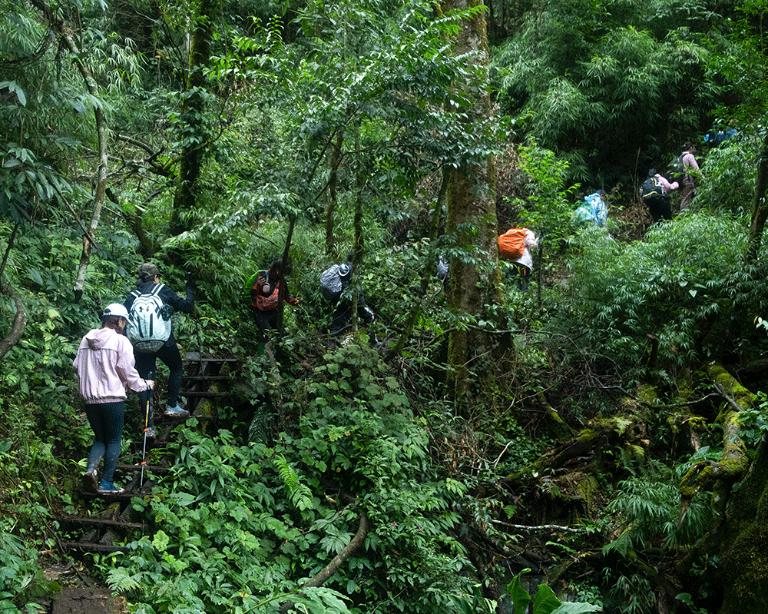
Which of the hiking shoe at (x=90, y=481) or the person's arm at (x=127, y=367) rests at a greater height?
the person's arm at (x=127, y=367)

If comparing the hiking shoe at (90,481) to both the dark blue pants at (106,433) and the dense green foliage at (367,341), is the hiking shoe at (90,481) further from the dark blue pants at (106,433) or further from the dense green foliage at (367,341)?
the dense green foliage at (367,341)

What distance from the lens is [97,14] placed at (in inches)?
622

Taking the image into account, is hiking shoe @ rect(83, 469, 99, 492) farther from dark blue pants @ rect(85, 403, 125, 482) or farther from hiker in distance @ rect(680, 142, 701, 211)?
hiker in distance @ rect(680, 142, 701, 211)

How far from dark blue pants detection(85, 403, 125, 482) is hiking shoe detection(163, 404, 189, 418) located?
52.7 inches

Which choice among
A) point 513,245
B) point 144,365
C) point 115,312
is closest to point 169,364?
point 144,365

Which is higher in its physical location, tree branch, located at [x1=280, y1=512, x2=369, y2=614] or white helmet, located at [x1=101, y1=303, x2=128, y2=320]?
white helmet, located at [x1=101, y1=303, x2=128, y2=320]

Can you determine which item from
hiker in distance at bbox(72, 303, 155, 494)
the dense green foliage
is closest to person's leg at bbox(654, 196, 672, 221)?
the dense green foliage

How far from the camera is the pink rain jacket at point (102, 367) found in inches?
284

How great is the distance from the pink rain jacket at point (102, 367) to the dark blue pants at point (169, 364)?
1.09 meters

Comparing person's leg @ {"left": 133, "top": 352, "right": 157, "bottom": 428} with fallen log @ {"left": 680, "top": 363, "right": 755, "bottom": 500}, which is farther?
person's leg @ {"left": 133, "top": 352, "right": 157, "bottom": 428}

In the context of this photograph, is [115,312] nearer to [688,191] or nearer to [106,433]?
[106,433]

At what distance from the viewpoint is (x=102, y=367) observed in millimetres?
7270

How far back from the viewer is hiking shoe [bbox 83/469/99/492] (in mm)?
7211

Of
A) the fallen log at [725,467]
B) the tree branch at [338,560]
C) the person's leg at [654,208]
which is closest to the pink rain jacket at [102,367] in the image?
the tree branch at [338,560]
